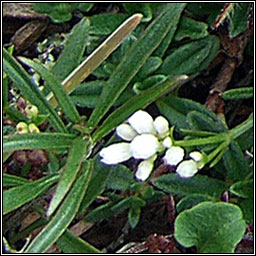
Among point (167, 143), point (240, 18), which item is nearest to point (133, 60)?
point (167, 143)

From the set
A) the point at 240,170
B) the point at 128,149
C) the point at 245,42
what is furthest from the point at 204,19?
the point at 128,149

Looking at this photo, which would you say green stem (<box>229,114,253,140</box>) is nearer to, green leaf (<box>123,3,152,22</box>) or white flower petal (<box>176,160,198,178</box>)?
white flower petal (<box>176,160,198,178</box>)

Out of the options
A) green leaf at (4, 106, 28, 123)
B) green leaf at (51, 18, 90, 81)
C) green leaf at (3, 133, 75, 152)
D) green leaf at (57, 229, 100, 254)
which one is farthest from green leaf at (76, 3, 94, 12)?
green leaf at (57, 229, 100, 254)

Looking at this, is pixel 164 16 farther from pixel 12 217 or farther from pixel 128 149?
pixel 12 217

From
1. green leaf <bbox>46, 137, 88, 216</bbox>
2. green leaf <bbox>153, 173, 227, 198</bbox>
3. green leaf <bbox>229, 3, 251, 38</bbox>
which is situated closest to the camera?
green leaf <bbox>46, 137, 88, 216</bbox>

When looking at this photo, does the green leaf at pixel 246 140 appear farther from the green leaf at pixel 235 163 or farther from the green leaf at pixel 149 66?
A: the green leaf at pixel 149 66
